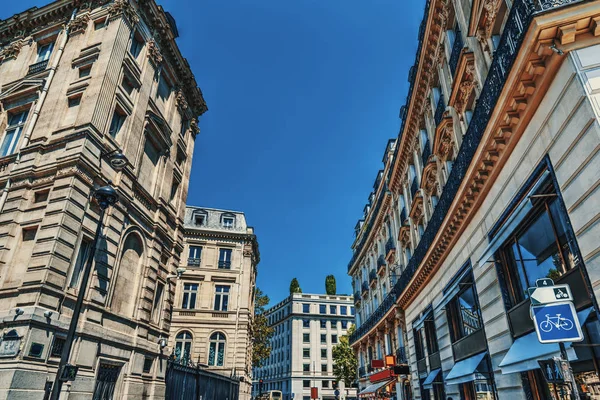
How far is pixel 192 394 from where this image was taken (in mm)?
19047

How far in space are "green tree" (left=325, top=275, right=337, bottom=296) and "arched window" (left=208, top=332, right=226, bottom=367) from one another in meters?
74.1

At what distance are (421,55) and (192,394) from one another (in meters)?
20.3

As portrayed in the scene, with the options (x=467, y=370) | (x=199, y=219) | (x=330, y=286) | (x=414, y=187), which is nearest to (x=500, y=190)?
(x=467, y=370)

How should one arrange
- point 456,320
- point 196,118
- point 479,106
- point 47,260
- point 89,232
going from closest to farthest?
point 479,106
point 47,260
point 89,232
point 456,320
point 196,118

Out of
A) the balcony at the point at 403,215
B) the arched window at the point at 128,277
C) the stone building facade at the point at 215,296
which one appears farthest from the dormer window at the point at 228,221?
the arched window at the point at 128,277

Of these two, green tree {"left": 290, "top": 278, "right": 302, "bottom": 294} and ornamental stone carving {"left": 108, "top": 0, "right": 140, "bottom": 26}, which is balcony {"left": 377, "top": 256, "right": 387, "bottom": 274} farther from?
green tree {"left": 290, "top": 278, "right": 302, "bottom": 294}

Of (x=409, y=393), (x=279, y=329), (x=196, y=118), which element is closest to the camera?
(x=409, y=393)

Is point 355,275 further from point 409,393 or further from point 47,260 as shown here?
point 47,260

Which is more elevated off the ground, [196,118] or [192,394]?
[196,118]

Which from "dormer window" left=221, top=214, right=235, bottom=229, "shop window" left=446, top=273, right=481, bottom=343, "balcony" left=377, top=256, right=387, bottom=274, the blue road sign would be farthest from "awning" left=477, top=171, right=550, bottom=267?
"dormer window" left=221, top=214, right=235, bottom=229

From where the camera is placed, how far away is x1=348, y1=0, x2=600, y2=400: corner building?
6496 mm

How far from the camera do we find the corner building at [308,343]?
81.8 meters

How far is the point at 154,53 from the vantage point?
61.6 ft

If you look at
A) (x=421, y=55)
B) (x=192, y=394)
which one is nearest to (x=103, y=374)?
(x=192, y=394)
